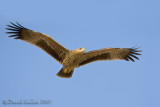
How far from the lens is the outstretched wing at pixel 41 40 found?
10.4 meters

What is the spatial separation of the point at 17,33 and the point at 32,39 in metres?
0.72

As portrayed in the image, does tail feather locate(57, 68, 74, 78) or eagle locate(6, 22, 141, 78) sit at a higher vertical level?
eagle locate(6, 22, 141, 78)

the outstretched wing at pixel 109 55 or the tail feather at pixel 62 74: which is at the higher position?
the outstretched wing at pixel 109 55

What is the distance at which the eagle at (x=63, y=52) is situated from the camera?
10.3 meters

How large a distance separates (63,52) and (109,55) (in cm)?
209

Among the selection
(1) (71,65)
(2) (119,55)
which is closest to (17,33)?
(1) (71,65)

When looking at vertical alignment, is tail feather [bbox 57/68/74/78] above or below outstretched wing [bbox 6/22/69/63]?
→ below

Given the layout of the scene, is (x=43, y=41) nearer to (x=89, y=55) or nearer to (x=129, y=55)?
(x=89, y=55)

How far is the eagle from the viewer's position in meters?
10.3

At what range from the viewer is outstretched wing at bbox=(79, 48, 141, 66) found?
10766 millimetres

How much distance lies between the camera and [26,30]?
1059 centimetres

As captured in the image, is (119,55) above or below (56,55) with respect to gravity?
above

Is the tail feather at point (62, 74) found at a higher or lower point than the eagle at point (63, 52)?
lower

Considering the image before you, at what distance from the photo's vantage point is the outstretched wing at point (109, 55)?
35.3 feet
